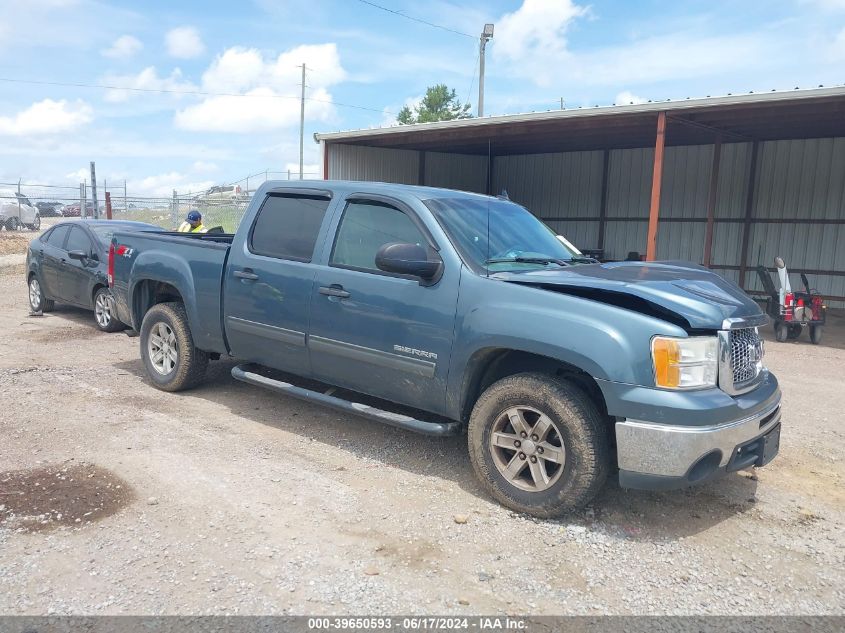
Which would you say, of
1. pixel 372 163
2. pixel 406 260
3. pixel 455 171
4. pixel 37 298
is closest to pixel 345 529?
pixel 406 260

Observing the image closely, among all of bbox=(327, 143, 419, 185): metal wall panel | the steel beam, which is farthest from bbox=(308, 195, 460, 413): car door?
the steel beam

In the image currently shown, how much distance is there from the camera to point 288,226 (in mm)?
5305

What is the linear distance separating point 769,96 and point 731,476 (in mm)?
7595

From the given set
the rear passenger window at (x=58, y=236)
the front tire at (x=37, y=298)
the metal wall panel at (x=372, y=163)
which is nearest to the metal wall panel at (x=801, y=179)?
the metal wall panel at (x=372, y=163)

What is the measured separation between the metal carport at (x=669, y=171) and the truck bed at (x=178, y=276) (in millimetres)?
8170

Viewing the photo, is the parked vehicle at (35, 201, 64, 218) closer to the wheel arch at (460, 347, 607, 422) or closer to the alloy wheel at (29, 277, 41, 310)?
the alloy wheel at (29, 277, 41, 310)

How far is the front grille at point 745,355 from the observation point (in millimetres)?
3748

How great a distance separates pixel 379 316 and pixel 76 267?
23.0ft

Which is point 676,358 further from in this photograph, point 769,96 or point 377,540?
point 769,96

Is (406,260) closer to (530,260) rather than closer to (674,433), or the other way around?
(530,260)

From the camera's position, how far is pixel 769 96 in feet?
33.0

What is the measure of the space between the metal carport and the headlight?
846 cm

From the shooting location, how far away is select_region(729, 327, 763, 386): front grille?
3.75m

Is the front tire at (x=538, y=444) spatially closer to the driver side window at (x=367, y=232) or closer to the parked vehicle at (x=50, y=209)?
the driver side window at (x=367, y=232)
